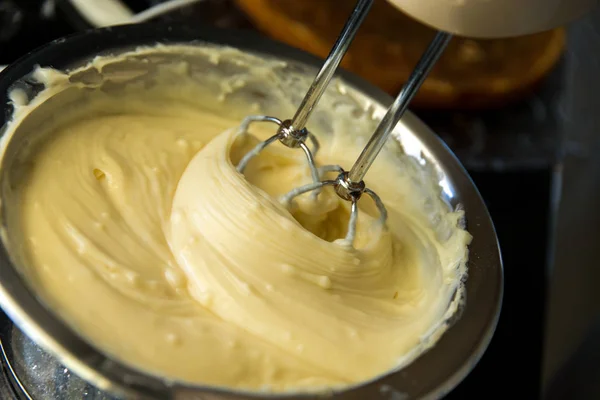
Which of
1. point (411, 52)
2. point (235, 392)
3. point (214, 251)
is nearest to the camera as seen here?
point (235, 392)

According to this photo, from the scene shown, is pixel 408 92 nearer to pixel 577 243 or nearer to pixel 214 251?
pixel 214 251

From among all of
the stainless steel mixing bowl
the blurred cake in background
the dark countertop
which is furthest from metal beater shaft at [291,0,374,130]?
the dark countertop

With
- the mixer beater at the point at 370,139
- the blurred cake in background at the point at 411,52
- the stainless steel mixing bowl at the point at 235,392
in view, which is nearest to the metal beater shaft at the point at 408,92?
the mixer beater at the point at 370,139

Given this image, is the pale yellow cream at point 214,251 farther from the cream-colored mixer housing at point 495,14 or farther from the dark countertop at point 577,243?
the dark countertop at point 577,243

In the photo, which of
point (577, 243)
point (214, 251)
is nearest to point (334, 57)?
point (214, 251)

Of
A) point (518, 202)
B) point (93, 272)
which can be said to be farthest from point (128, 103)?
point (518, 202)
